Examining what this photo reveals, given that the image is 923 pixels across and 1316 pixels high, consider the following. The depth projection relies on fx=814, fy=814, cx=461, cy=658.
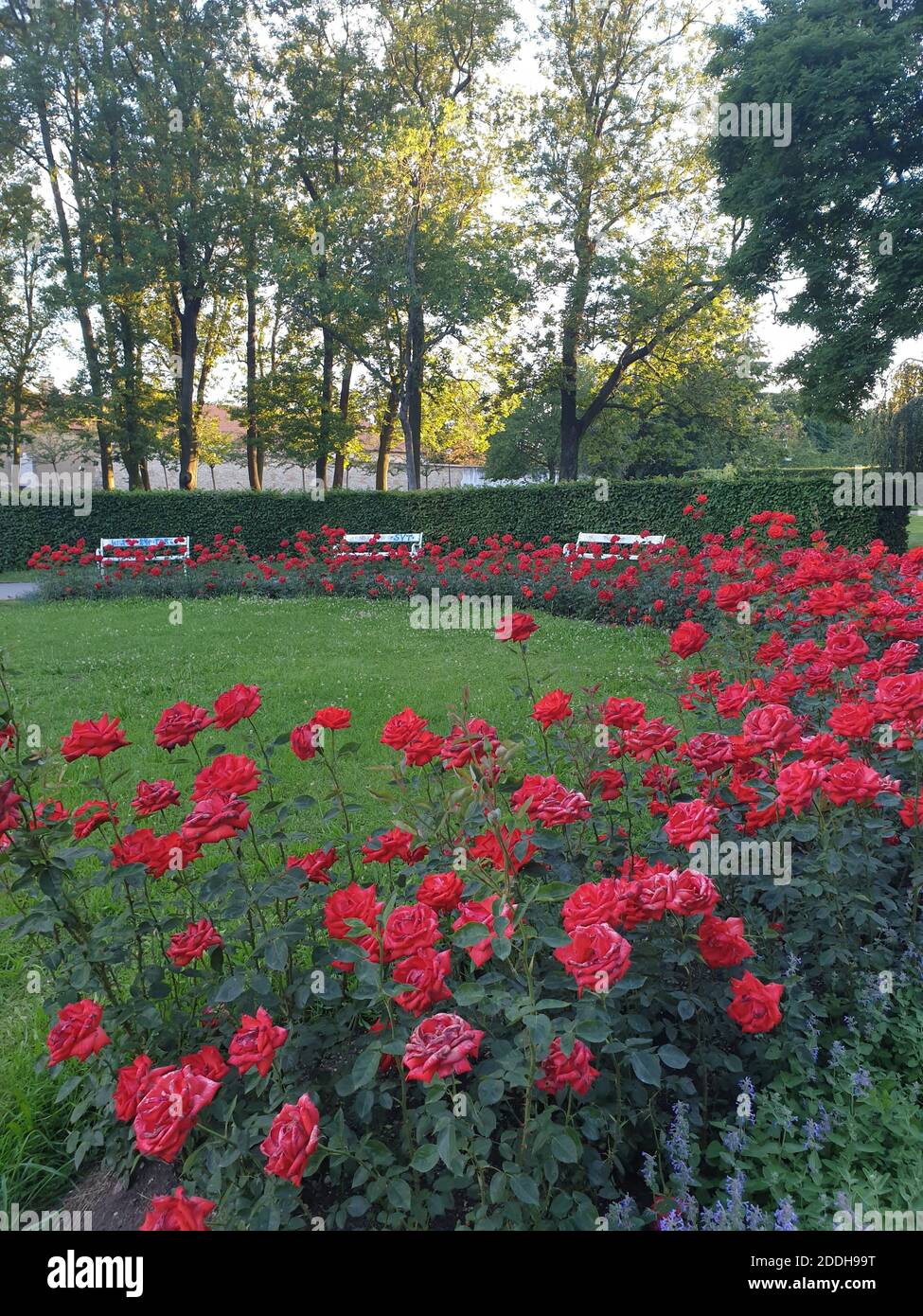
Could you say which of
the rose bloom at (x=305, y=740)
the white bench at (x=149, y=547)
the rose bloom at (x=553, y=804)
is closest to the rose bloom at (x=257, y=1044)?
the rose bloom at (x=553, y=804)

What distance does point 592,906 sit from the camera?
1.42 meters

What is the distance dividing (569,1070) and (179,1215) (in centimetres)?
66

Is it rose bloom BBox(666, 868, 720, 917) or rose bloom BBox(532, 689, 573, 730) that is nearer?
rose bloom BBox(666, 868, 720, 917)


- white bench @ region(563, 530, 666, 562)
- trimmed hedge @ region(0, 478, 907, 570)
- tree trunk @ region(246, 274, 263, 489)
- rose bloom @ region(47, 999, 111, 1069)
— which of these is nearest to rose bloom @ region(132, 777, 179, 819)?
rose bloom @ region(47, 999, 111, 1069)

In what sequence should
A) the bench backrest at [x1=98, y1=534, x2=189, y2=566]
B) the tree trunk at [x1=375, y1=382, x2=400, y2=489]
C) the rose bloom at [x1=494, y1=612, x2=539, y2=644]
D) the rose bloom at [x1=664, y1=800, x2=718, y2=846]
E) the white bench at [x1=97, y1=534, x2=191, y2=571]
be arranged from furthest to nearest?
the tree trunk at [x1=375, y1=382, x2=400, y2=489], the bench backrest at [x1=98, y1=534, x2=189, y2=566], the white bench at [x1=97, y1=534, x2=191, y2=571], the rose bloom at [x1=494, y1=612, x2=539, y2=644], the rose bloom at [x1=664, y1=800, x2=718, y2=846]

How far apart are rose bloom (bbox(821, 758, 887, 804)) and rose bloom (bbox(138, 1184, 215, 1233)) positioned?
4.93 feet

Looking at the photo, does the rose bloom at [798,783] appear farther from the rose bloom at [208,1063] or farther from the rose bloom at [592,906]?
the rose bloom at [208,1063]

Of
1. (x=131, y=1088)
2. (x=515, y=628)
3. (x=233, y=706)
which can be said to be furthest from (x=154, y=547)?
(x=131, y=1088)

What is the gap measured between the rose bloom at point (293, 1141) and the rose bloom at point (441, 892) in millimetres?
386

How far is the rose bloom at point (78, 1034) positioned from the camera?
63.9 inches

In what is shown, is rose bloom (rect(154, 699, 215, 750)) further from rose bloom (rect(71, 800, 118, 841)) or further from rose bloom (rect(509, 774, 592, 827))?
rose bloom (rect(509, 774, 592, 827))

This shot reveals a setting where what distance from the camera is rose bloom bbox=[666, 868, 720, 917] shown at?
1478mm

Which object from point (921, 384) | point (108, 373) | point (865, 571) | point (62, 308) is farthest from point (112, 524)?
point (921, 384)

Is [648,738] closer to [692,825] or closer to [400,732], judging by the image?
[692,825]
